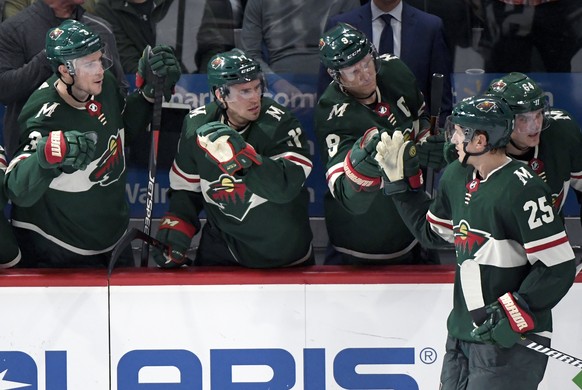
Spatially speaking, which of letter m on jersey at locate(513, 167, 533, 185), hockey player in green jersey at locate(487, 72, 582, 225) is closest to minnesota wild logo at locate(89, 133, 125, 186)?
hockey player in green jersey at locate(487, 72, 582, 225)

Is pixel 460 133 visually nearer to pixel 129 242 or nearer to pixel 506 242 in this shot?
pixel 506 242

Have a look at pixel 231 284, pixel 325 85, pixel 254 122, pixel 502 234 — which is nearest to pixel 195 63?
pixel 325 85

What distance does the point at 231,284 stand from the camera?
4367 millimetres

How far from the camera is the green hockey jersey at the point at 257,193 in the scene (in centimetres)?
443

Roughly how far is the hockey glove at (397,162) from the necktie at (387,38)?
1317mm

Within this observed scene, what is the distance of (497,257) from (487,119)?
0.42m

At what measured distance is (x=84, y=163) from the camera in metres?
4.32

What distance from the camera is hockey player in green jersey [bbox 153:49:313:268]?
439 centimetres

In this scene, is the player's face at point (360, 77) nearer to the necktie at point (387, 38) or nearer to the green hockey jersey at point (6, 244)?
the necktie at point (387, 38)

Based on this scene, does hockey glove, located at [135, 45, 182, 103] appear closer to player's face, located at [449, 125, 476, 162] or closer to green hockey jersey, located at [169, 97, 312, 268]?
green hockey jersey, located at [169, 97, 312, 268]

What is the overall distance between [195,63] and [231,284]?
165cm

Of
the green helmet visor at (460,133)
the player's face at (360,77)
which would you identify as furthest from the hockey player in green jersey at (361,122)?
the green helmet visor at (460,133)

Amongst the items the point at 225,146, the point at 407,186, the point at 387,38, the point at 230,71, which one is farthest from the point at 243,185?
the point at 387,38

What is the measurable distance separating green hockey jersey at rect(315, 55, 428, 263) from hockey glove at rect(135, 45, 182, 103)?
1.97 feet
